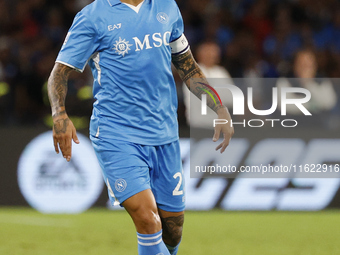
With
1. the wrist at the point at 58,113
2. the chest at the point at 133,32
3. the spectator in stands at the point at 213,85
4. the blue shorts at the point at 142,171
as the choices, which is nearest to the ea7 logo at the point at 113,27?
the chest at the point at 133,32

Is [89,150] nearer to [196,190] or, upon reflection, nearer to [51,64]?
[196,190]

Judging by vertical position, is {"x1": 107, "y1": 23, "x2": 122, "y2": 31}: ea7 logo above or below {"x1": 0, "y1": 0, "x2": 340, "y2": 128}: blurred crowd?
above

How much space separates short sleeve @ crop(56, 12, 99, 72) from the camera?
348cm

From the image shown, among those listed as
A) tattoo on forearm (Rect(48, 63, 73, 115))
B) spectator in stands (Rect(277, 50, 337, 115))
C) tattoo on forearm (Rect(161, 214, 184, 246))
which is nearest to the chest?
tattoo on forearm (Rect(48, 63, 73, 115))

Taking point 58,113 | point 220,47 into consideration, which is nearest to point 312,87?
point 220,47

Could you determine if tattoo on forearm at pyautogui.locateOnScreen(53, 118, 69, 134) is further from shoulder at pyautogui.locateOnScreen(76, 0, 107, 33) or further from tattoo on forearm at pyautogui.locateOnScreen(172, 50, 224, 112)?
tattoo on forearm at pyautogui.locateOnScreen(172, 50, 224, 112)

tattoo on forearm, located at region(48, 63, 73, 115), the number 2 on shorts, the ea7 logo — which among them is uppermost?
the ea7 logo

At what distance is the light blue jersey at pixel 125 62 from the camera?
11.5ft

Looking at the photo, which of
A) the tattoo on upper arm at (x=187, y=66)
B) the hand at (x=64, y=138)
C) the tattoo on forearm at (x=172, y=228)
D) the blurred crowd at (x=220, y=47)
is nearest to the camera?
the hand at (x=64, y=138)

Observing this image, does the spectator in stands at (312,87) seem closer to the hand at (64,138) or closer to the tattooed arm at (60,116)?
the tattooed arm at (60,116)

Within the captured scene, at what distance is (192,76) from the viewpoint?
13.0 ft

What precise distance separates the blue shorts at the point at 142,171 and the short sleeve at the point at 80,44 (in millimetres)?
483

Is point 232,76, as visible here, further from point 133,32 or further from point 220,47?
point 133,32

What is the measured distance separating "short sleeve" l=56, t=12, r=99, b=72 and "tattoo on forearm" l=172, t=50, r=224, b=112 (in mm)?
672
